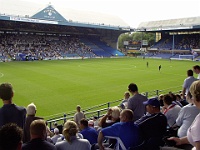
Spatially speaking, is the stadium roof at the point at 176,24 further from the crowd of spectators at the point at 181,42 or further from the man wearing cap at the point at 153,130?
the man wearing cap at the point at 153,130

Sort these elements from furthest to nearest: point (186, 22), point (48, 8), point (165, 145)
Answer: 1. point (186, 22)
2. point (48, 8)
3. point (165, 145)

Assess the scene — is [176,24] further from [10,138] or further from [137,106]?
[10,138]

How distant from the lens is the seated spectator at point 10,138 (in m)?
2.43

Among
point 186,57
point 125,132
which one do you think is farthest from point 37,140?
point 186,57

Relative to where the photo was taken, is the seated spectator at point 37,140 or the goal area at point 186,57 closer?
the seated spectator at point 37,140

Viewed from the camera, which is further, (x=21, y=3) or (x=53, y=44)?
(x=53, y=44)

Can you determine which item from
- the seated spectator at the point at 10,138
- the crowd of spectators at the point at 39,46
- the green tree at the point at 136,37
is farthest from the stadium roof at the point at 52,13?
the seated spectator at the point at 10,138

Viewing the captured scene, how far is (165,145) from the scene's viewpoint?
14.2 feet

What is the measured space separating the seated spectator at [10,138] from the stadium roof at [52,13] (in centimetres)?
5461

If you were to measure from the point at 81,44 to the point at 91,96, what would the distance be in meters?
55.6

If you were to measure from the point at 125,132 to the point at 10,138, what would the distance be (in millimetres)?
2332

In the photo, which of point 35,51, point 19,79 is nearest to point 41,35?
point 35,51

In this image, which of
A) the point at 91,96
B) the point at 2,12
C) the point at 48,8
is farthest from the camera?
the point at 48,8

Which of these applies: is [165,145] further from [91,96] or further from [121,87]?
[121,87]
